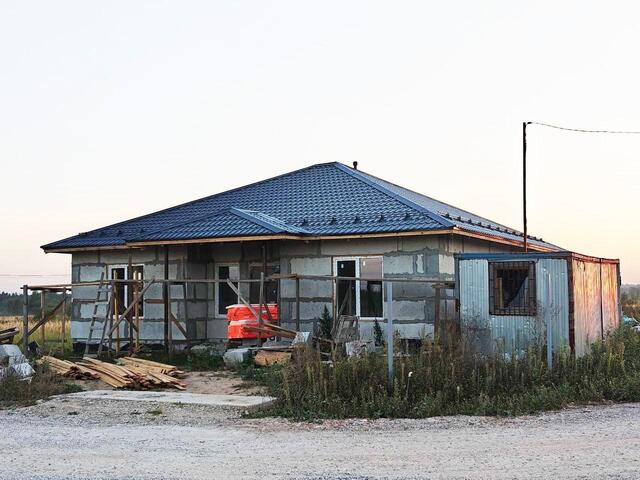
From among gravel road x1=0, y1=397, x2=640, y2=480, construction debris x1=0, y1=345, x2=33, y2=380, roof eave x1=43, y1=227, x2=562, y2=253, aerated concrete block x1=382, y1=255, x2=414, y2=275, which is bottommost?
gravel road x1=0, y1=397, x2=640, y2=480

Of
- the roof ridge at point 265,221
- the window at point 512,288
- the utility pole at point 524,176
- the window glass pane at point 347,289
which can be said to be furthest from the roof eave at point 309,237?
the utility pole at point 524,176

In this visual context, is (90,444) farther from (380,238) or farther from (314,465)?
(380,238)

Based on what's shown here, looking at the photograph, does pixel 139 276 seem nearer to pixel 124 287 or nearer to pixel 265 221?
pixel 124 287

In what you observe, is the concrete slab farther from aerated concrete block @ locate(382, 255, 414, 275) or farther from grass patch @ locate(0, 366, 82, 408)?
aerated concrete block @ locate(382, 255, 414, 275)

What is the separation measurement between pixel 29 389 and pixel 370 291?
7.76m

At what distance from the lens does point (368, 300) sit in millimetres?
18562

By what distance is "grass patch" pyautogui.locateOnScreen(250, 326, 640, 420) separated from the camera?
11.3 metres

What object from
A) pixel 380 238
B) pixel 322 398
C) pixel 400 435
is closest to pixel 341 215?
pixel 380 238

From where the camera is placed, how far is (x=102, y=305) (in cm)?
2158

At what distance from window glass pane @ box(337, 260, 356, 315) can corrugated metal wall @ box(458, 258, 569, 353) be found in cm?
384

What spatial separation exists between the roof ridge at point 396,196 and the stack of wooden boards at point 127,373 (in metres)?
6.30

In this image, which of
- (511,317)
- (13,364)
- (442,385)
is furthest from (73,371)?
(511,317)

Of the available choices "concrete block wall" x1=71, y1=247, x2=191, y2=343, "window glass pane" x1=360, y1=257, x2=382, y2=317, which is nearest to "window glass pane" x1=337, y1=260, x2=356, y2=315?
"window glass pane" x1=360, y1=257, x2=382, y2=317

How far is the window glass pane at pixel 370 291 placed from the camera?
18.5 metres
